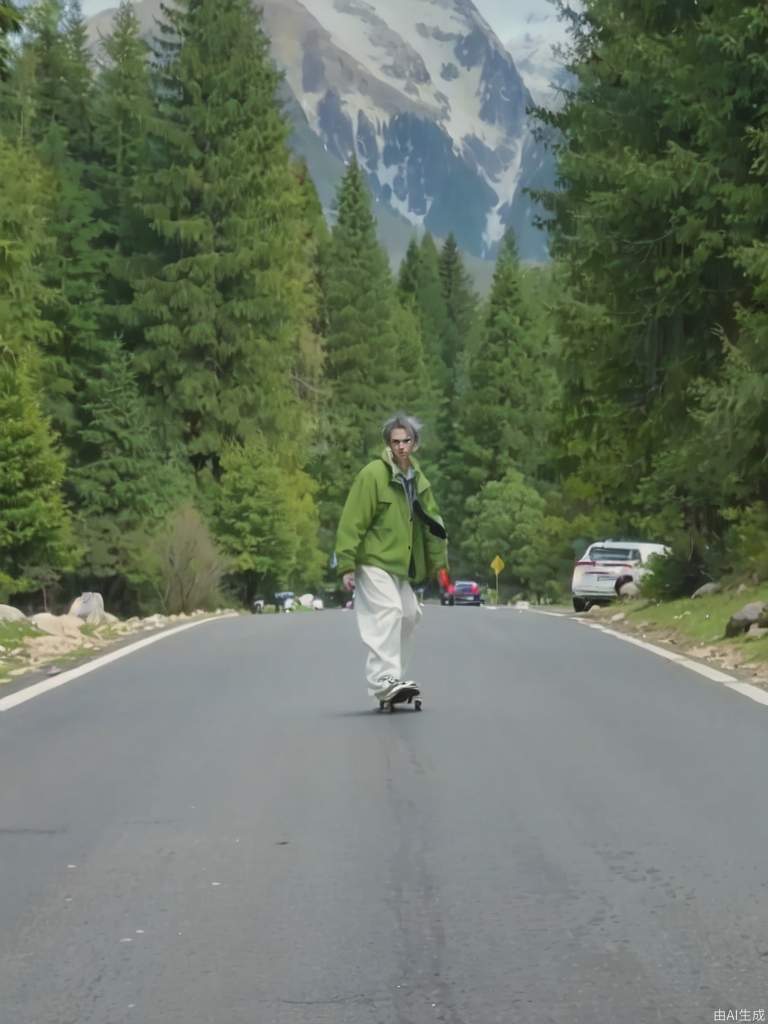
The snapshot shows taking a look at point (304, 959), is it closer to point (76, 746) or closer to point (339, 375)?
point (76, 746)

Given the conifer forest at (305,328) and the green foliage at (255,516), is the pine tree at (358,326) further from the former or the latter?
the green foliage at (255,516)

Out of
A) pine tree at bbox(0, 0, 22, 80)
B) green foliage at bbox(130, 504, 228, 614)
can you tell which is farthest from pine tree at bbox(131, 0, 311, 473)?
pine tree at bbox(0, 0, 22, 80)

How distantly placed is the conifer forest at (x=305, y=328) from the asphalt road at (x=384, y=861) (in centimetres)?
842

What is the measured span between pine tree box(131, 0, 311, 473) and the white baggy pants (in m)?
44.7

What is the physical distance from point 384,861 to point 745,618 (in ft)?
41.6

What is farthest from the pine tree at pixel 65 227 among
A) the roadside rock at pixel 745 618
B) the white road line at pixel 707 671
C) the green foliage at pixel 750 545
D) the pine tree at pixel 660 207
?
the roadside rock at pixel 745 618

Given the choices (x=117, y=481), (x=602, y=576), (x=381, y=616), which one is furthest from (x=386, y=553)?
(x=117, y=481)

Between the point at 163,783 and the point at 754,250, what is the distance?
34.4 ft

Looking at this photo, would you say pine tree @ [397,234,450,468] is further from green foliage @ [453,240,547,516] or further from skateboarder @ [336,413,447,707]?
skateboarder @ [336,413,447,707]

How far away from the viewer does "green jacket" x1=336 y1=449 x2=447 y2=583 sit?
1216 centimetres

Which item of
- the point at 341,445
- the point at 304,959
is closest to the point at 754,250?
the point at 304,959

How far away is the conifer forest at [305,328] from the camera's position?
67.8 feet

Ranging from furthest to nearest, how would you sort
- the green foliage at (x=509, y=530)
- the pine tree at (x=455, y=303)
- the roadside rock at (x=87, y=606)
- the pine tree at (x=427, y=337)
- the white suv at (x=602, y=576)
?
1. the pine tree at (x=455, y=303)
2. the pine tree at (x=427, y=337)
3. the green foliage at (x=509, y=530)
4. the white suv at (x=602, y=576)
5. the roadside rock at (x=87, y=606)

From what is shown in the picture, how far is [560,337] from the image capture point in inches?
1041
